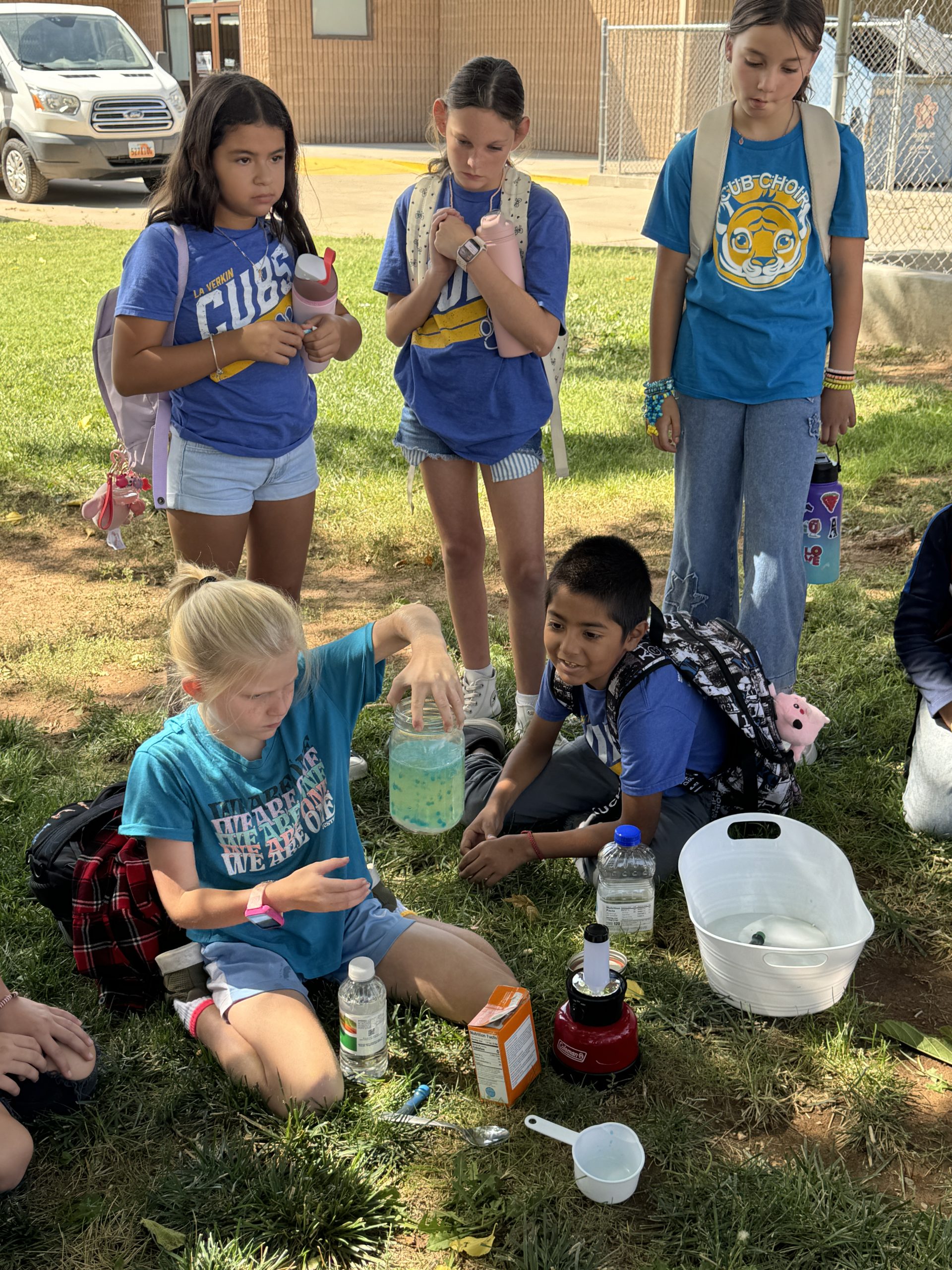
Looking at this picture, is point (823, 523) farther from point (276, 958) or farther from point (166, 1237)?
point (166, 1237)

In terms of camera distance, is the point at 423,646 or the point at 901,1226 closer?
the point at 901,1226

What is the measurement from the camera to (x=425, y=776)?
289 centimetres

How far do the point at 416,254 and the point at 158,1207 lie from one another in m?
2.65

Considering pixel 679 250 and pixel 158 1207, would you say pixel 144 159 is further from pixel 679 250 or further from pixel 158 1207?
pixel 158 1207

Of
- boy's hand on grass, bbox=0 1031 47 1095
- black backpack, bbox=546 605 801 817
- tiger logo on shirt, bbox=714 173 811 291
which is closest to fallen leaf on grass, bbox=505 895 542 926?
black backpack, bbox=546 605 801 817

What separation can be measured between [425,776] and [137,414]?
1.37m

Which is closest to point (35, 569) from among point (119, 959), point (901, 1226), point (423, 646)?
point (119, 959)

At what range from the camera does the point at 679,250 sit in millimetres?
3648

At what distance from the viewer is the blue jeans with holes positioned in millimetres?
3629

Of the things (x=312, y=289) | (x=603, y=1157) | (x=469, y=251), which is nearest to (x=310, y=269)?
(x=312, y=289)

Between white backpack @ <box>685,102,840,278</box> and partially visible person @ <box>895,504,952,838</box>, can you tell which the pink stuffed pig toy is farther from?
white backpack @ <box>685,102,840,278</box>

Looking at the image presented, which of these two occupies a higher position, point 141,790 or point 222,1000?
point 141,790

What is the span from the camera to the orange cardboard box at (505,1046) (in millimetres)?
2471

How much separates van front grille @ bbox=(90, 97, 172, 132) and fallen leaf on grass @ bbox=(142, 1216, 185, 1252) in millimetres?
14529
